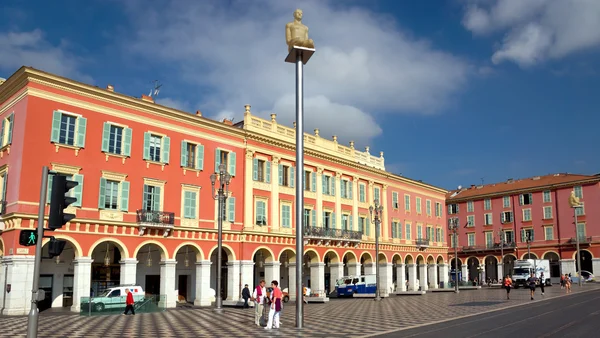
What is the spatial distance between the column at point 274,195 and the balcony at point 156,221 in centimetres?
964

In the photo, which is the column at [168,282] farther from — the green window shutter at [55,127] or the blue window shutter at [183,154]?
the green window shutter at [55,127]

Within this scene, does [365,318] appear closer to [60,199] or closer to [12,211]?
[60,199]

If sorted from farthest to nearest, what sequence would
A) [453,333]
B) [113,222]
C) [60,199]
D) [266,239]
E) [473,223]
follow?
[473,223]
[266,239]
[113,222]
[453,333]
[60,199]

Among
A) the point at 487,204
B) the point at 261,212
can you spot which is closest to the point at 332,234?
the point at 261,212

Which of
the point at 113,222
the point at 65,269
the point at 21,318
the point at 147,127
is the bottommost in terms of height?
the point at 21,318

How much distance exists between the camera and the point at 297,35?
61.6 feet

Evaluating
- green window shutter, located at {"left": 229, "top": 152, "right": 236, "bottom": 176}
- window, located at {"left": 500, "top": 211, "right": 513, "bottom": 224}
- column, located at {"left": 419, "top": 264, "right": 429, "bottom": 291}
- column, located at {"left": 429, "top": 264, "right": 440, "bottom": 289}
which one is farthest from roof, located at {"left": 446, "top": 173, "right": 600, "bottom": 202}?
green window shutter, located at {"left": 229, "top": 152, "right": 236, "bottom": 176}

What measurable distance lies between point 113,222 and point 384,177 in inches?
1262

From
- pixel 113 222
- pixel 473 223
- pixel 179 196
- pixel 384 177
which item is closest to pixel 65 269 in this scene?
pixel 113 222

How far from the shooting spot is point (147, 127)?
35.1 m

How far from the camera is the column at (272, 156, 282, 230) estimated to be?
4247 centimetres

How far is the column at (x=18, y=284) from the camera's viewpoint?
89.6ft

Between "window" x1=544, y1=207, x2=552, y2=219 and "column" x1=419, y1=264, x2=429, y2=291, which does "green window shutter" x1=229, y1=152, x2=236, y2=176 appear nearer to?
"column" x1=419, y1=264, x2=429, y2=291

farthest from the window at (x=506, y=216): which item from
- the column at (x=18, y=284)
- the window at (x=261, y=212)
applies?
the column at (x=18, y=284)
